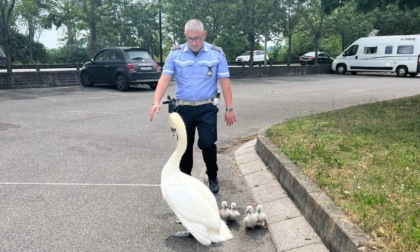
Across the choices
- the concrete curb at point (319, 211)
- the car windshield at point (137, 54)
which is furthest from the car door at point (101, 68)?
the concrete curb at point (319, 211)

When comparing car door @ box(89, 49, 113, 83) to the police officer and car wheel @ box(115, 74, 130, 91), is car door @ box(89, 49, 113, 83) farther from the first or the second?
the police officer

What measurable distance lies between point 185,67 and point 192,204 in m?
1.58

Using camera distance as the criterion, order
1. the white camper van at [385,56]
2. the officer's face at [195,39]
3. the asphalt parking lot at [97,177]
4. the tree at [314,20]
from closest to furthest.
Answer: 1. the asphalt parking lot at [97,177]
2. the officer's face at [195,39]
3. the white camper van at [385,56]
4. the tree at [314,20]

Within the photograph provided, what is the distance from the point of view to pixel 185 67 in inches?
175

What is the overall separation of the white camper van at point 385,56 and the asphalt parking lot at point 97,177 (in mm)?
16636

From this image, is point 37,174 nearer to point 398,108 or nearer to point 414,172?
point 414,172

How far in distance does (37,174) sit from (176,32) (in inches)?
780

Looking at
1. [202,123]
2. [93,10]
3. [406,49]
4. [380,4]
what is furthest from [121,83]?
[406,49]

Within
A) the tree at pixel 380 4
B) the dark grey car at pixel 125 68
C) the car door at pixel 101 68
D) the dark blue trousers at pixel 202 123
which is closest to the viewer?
the dark blue trousers at pixel 202 123

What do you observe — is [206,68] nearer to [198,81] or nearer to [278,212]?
[198,81]

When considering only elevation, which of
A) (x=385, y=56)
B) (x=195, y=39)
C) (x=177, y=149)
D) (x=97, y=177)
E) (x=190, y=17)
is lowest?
(x=97, y=177)

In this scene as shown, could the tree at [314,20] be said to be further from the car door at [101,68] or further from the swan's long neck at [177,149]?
the swan's long neck at [177,149]

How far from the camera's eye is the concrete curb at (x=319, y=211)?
10.2ft

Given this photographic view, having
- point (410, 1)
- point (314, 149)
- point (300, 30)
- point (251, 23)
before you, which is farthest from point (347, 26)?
point (314, 149)
